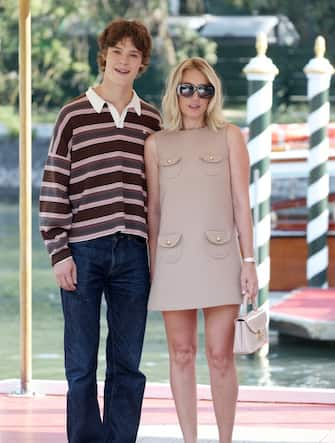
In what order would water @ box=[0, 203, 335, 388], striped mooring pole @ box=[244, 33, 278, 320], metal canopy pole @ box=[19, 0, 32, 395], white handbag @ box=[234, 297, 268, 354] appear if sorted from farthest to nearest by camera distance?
water @ box=[0, 203, 335, 388]
striped mooring pole @ box=[244, 33, 278, 320]
metal canopy pole @ box=[19, 0, 32, 395]
white handbag @ box=[234, 297, 268, 354]

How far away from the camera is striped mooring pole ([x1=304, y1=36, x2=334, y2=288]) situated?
38.3 feet

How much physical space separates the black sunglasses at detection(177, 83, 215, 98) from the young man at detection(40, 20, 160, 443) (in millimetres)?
167

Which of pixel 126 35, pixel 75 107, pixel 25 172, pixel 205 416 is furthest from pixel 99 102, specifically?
pixel 205 416

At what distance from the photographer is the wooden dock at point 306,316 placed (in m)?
10.9

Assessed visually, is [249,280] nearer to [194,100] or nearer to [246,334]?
[246,334]

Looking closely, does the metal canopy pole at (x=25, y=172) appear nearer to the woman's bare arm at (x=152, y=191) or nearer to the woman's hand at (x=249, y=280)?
the woman's bare arm at (x=152, y=191)

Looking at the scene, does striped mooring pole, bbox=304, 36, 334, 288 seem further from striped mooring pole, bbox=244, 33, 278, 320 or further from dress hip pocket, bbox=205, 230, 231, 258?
dress hip pocket, bbox=205, 230, 231, 258

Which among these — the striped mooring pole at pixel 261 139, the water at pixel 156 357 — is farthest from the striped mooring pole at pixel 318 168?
the striped mooring pole at pixel 261 139

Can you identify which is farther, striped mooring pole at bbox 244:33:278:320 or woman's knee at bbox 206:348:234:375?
striped mooring pole at bbox 244:33:278:320

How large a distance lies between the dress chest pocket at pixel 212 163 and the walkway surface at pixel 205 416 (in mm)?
1104

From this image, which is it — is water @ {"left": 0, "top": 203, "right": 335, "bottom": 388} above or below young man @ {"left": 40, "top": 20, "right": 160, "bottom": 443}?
below

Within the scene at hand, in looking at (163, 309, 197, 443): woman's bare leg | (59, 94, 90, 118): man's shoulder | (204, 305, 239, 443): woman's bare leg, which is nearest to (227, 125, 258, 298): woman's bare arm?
(204, 305, 239, 443): woman's bare leg

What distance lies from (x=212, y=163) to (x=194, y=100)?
0.20 metres

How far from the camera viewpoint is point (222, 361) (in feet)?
16.2
